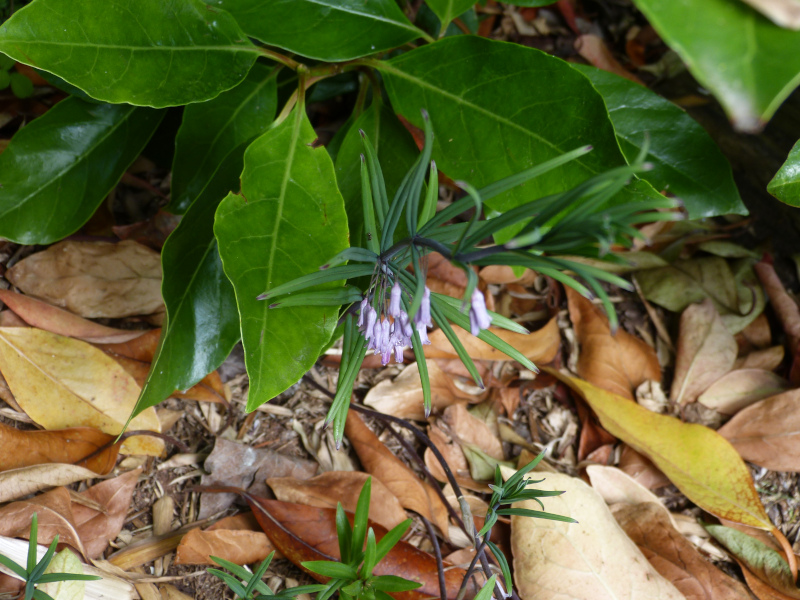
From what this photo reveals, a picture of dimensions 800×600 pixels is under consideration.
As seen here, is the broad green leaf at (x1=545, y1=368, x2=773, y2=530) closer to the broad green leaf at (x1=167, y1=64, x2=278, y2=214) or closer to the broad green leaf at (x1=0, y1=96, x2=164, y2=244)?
the broad green leaf at (x1=167, y1=64, x2=278, y2=214)

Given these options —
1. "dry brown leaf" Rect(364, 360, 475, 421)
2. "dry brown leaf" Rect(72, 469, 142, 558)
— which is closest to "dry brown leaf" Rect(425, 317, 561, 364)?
"dry brown leaf" Rect(364, 360, 475, 421)

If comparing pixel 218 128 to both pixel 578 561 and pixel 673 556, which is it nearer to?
pixel 578 561

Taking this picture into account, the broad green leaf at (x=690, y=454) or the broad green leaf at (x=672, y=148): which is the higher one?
the broad green leaf at (x=672, y=148)

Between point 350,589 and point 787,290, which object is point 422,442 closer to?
point 350,589

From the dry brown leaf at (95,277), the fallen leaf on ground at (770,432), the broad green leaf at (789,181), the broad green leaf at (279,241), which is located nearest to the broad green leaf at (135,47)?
the broad green leaf at (279,241)

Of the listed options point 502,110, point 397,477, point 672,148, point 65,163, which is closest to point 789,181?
point 672,148

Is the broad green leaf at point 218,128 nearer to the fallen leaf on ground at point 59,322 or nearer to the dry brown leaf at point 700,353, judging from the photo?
the fallen leaf on ground at point 59,322

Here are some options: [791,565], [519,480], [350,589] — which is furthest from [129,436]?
[791,565]
